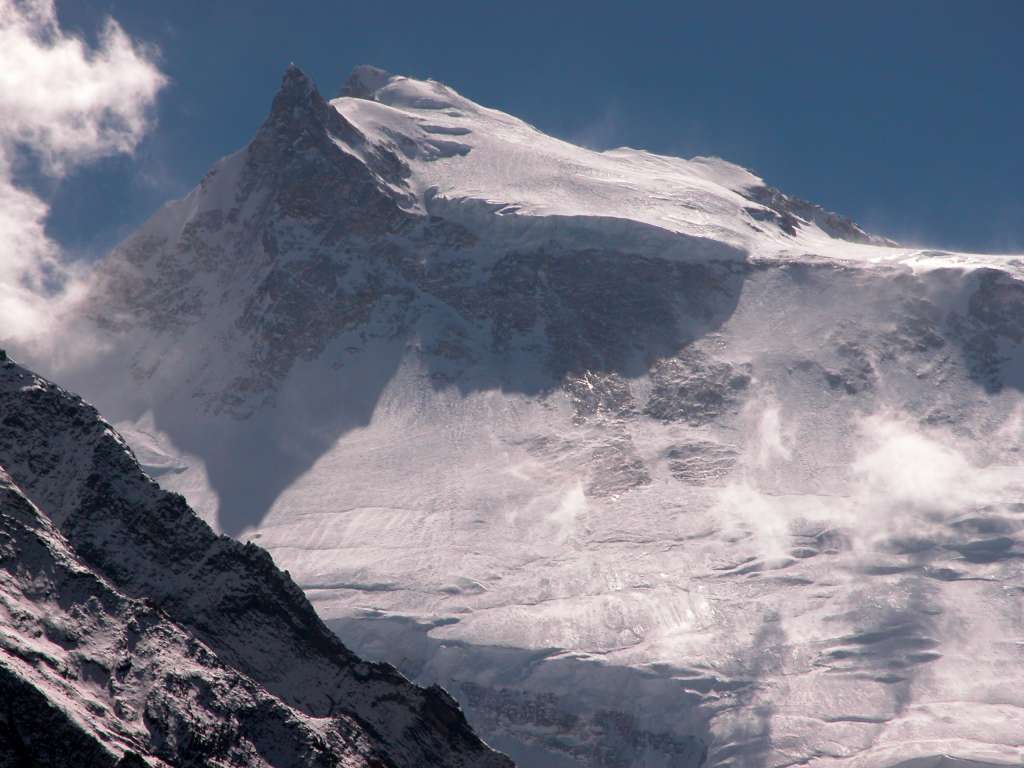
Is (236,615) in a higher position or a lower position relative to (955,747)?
lower

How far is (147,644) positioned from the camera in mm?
59188

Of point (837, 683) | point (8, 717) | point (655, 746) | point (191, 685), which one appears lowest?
point (8, 717)

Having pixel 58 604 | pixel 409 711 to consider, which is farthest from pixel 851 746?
pixel 58 604

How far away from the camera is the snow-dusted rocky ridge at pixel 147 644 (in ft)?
182

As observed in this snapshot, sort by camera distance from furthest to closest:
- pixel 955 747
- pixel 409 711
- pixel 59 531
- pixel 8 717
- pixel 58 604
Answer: pixel 955 747
pixel 409 711
pixel 59 531
pixel 58 604
pixel 8 717

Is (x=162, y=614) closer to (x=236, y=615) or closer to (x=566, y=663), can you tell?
(x=236, y=615)

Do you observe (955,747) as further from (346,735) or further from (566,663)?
(346,735)

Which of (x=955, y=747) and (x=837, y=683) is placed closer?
(x=955, y=747)

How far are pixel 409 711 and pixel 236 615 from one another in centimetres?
699

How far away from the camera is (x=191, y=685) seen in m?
59.0

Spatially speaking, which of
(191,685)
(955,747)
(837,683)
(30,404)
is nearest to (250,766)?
(191,685)

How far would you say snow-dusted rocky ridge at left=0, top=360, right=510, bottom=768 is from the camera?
55347mm

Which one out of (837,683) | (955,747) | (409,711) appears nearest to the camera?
(409,711)

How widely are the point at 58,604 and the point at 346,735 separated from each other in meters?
11.0
